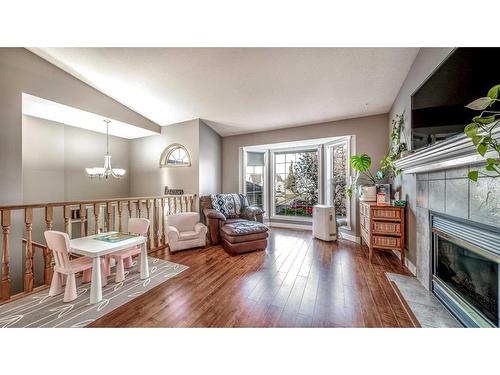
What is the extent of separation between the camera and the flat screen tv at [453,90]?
1075mm

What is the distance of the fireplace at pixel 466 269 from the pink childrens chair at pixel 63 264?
10.4ft

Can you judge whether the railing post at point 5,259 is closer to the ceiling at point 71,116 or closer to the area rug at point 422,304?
the ceiling at point 71,116

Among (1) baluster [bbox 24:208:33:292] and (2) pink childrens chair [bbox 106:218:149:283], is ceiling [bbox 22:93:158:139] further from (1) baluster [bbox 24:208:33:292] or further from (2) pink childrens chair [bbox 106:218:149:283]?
(2) pink childrens chair [bbox 106:218:149:283]

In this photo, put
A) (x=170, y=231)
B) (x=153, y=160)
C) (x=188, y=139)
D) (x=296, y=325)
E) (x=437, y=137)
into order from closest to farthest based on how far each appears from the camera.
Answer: (x=296, y=325) → (x=437, y=137) → (x=170, y=231) → (x=188, y=139) → (x=153, y=160)

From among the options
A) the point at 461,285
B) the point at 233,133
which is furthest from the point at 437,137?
the point at 233,133

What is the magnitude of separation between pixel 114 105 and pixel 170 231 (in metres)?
2.52

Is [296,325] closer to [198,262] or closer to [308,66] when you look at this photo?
[198,262]

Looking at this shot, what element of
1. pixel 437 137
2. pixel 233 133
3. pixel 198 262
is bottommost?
pixel 198 262

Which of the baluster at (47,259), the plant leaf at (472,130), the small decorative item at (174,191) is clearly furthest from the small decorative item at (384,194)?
the baluster at (47,259)

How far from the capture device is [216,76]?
2.44 metres

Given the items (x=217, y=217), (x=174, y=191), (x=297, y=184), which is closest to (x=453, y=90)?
(x=217, y=217)

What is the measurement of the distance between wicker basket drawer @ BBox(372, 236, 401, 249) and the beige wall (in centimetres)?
92

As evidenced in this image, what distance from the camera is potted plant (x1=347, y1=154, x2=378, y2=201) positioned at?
285 centimetres

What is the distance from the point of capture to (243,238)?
2789 mm
